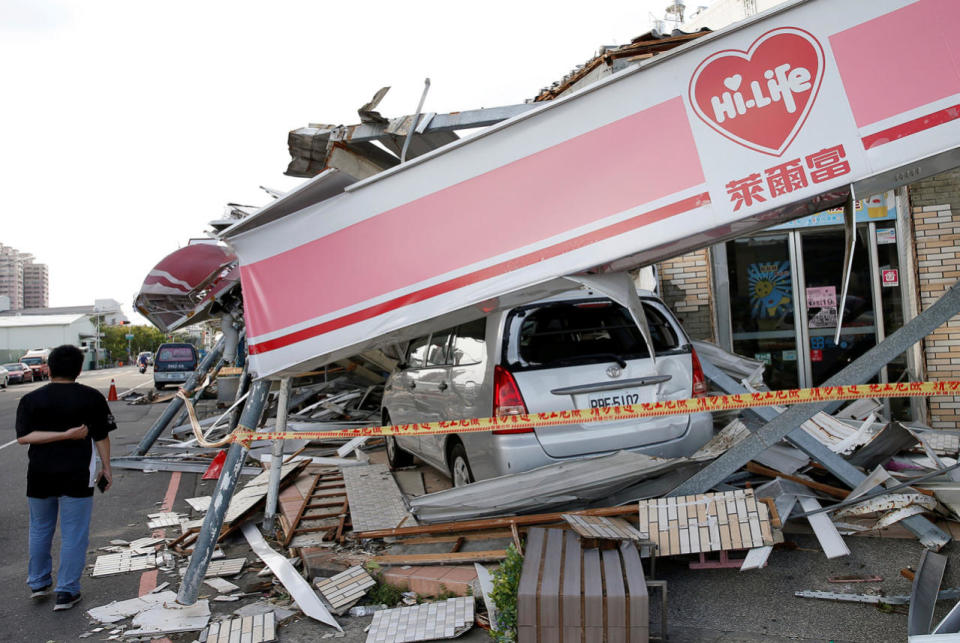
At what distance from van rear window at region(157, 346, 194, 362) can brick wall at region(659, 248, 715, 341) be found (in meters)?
24.1

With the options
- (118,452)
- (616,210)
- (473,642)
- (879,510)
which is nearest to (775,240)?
(879,510)

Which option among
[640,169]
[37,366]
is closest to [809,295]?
[640,169]

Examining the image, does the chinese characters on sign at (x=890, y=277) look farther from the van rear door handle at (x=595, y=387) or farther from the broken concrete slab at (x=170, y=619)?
the broken concrete slab at (x=170, y=619)

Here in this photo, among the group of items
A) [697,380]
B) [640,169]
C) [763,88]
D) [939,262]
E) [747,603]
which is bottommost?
[747,603]

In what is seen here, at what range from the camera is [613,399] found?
16.3 ft

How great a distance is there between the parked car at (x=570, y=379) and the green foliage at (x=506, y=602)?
1234mm

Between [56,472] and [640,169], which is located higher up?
[640,169]

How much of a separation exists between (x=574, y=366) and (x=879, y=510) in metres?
2.12

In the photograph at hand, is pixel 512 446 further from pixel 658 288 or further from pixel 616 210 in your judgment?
pixel 658 288

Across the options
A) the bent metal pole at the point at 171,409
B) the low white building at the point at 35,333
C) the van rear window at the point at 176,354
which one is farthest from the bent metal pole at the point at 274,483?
the low white building at the point at 35,333

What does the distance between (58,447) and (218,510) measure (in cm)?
137

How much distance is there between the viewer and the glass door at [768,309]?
9.38 metres

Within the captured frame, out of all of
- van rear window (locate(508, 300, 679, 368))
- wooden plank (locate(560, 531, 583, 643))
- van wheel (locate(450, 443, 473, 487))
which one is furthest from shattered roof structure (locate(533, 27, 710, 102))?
wooden plank (locate(560, 531, 583, 643))

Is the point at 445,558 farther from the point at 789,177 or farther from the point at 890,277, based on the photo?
the point at 890,277
